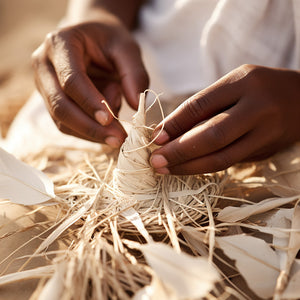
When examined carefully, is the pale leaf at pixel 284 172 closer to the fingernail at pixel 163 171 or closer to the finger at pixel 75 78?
the fingernail at pixel 163 171

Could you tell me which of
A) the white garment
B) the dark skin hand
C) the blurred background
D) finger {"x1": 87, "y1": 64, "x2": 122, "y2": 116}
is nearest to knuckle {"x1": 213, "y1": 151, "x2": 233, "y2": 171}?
the dark skin hand

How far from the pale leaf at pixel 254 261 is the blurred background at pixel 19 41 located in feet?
2.64

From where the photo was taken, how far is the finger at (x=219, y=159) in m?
0.53

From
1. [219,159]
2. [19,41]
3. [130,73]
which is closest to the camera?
[219,159]

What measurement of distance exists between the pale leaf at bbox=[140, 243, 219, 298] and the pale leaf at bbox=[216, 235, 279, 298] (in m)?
0.10

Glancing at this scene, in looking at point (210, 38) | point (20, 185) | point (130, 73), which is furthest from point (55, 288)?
point (210, 38)

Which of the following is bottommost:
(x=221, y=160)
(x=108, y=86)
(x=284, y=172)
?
(x=284, y=172)

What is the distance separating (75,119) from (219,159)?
10.2 inches

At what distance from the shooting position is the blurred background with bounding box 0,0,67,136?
1.22 m

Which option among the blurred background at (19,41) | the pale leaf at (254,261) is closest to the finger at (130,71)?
the pale leaf at (254,261)

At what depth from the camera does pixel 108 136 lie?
0.61 m

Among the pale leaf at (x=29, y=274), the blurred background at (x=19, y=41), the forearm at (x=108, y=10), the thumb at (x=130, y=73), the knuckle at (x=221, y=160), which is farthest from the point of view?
the blurred background at (x=19, y=41)

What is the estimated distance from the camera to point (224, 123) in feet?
1.70

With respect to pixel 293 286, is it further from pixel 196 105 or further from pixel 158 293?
pixel 196 105
